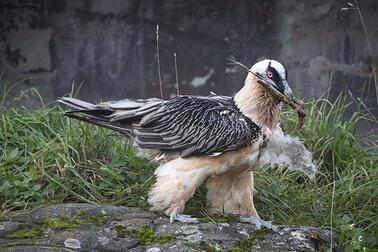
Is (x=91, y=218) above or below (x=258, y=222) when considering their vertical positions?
above

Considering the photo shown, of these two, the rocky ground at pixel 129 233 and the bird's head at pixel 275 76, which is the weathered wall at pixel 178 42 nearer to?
the bird's head at pixel 275 76

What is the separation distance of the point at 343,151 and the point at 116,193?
1841 mm

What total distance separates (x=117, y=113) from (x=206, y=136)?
0.68 m

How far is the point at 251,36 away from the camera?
1117 centimetres

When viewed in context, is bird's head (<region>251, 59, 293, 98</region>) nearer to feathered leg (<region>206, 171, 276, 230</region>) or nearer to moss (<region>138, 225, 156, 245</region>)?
feathered leg (<region>206, 171, 276, 230</region>)

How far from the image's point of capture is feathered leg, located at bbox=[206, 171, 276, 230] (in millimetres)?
7988

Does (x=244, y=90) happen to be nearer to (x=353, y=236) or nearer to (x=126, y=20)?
(x=353, y=236)

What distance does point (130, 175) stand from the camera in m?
8.35

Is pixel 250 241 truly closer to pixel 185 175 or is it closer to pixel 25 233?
pixel 185 175

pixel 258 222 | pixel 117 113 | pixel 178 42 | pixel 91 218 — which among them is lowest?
pixel 258 222

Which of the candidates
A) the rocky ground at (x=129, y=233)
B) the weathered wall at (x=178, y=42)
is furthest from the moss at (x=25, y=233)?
the weathered wall at (x=178, y=42)

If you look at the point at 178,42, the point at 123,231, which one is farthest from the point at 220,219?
the point at 178,42

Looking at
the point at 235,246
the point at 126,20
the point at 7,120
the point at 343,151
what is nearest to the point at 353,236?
the point at 235,246

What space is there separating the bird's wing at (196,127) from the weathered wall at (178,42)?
307 cm
